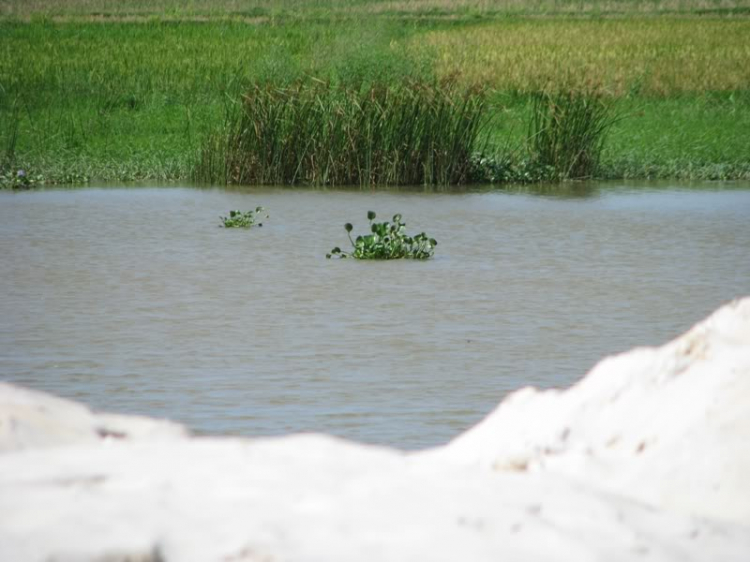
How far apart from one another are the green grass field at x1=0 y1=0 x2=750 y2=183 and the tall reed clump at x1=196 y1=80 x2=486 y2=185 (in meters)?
0.45

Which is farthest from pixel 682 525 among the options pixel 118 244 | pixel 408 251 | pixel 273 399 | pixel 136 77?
pixel 136 77

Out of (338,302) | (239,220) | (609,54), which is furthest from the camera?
(609,54)

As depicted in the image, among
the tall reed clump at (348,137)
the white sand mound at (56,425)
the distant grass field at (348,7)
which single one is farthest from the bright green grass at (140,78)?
the white sand mound at (56,425)

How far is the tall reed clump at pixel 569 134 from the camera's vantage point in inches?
560

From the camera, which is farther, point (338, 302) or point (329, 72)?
point (329, 72)

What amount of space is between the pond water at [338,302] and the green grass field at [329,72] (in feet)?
9.54

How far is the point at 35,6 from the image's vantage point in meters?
47.1

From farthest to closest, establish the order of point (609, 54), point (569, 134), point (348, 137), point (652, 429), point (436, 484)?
point (609, 54)
point (569, 134)
point (348, 137)
point (652, 429)
point (436, 484)

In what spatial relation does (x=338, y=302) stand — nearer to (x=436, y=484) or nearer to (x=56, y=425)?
(x=56, y=425)

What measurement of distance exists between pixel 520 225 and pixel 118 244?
10.1 feet

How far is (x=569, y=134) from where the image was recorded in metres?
14.6

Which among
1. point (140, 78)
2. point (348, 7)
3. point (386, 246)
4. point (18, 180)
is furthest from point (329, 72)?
point (348, 7)

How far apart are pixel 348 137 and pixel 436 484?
453 inches

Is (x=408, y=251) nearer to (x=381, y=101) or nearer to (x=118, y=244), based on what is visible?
(x=118, y=244)
